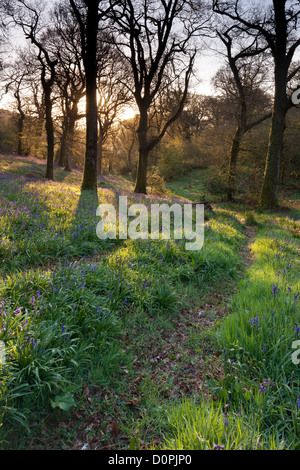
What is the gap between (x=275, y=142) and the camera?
1620 centimetres

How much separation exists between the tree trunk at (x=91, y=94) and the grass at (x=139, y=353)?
919 centimetres

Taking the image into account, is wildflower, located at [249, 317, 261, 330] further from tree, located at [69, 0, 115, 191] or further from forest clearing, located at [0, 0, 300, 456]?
tree, located at [69, 0, 115, 191]

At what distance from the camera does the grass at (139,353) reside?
2.10 meters

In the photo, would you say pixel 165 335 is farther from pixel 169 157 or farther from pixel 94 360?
pixel 169 157

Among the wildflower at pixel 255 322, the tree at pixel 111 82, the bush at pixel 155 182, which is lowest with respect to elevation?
the wildflower at pixel 255 322

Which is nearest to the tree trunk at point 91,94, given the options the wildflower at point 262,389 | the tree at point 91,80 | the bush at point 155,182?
the tree at point 91,80

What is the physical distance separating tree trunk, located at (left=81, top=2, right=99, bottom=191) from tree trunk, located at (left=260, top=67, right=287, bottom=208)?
11.3 metres

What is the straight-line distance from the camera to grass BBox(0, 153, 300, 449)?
6.88 feet

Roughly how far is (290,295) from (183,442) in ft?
9.84

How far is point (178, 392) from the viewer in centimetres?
273

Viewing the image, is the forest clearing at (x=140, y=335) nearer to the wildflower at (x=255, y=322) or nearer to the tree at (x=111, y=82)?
the wildflower at (x=255, y=322)

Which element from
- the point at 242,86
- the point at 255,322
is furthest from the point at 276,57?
the point at 255,322

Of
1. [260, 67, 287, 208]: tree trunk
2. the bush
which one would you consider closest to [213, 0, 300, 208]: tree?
[260, 67, 287, 208]: tree trunk
